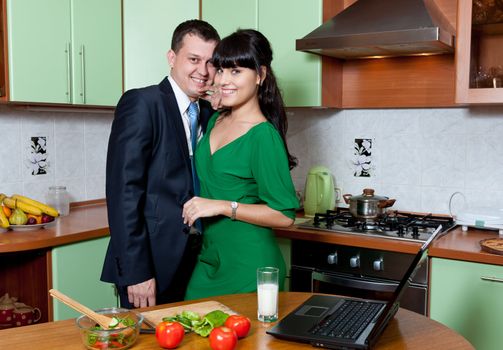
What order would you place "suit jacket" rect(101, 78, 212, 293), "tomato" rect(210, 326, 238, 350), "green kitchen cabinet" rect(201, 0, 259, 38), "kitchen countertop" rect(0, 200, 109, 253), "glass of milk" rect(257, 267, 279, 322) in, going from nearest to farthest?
1. "tomato" rect(210, 326, 238, 350)
2. "glass of milk" rect(257, 267, 279, 322)
3. "suit jacket" rect(101, 78, 212, 293)
4. "kitchen countertop" rect(0, 200, 109, 253)
5. "green kitchen cabinet" rect(201, 0, 259, 38)

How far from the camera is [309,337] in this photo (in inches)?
51.7

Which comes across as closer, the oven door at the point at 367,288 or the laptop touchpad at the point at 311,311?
the laptop touchpad at the point at 311,311

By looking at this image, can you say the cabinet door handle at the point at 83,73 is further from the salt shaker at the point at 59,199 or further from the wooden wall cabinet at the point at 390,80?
the wooden wall cabinet at the point at 390,80

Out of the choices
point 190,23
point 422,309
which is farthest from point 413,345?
point 190,23

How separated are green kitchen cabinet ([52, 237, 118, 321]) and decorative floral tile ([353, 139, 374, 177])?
137 cm

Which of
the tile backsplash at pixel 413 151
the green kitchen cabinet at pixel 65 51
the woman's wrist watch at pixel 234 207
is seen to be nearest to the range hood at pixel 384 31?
the tile backsplash at pixel 413 151

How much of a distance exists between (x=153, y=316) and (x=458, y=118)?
205 cm

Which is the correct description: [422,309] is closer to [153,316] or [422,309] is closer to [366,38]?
[366,38]

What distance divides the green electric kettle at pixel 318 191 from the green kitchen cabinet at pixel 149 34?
0.97 meters

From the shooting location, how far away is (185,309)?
1493 mm

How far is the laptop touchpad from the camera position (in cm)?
147

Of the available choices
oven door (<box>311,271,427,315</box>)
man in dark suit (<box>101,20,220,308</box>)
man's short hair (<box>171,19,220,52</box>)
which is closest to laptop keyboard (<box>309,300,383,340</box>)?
man in dark suit (<box>101,20,220,308</box>)

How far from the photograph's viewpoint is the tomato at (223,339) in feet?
4.04

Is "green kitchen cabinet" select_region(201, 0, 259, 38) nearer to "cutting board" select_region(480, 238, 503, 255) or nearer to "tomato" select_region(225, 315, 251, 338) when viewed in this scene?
"cutting board" select_region(480, 238, 503, 255)
